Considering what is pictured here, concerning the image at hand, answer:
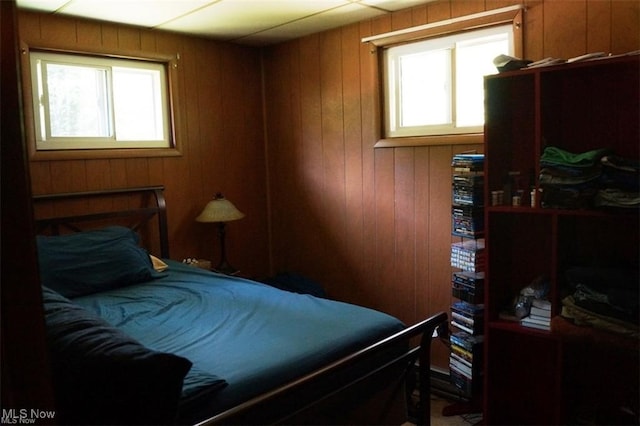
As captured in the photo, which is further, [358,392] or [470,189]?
[470,189]

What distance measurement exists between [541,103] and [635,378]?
130cm

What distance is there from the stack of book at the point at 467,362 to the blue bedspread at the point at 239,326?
1.80 feet

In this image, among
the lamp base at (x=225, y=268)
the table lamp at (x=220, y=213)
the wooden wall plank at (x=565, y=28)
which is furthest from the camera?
the lamp base at (x=225, y=268)

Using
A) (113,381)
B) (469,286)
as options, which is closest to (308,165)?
(469,286)

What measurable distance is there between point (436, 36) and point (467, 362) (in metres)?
1.90

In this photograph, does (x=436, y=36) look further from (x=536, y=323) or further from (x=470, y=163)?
(x=536, y=323)

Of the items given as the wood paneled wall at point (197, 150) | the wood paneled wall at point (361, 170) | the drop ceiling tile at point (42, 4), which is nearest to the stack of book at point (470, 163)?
the wood paneled wall at point (361, 170)

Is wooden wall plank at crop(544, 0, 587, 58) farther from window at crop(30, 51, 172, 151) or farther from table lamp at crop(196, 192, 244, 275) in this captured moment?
window at crop(30, 51, 172, 151)

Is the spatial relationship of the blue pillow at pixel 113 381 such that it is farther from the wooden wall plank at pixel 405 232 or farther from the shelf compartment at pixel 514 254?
the wooden wall plank at pixel 405 232

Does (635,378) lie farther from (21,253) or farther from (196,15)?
(196,15)

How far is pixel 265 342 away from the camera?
1997 millimetres

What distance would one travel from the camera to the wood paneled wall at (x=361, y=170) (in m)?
2.77

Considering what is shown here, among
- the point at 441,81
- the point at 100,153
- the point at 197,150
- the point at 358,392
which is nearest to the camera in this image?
the point at 358,392

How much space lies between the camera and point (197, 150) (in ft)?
12.4
